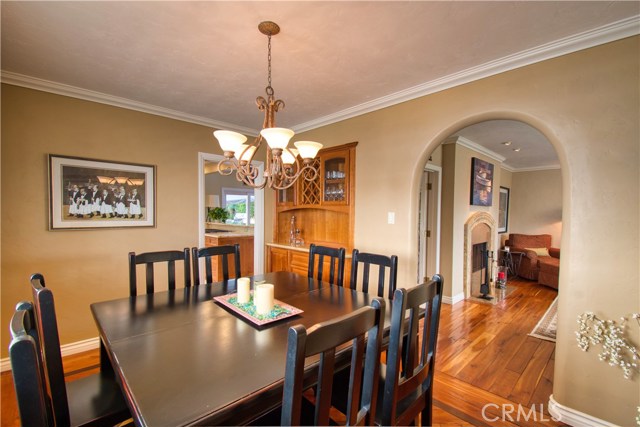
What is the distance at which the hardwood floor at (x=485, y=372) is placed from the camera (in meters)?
1.94

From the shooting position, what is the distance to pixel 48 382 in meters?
1.12

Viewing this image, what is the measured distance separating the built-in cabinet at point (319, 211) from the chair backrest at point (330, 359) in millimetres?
2278

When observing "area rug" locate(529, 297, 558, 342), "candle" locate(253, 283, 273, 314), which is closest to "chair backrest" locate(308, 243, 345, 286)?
"candle" locate(253, 283, 273, 314)

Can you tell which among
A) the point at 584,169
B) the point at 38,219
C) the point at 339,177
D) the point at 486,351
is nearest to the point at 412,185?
the point at 339,177

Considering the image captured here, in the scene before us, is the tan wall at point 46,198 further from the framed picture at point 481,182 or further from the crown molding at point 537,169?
the crown molding at point 537,169

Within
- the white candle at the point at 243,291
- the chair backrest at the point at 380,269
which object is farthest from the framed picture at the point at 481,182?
the white candle at the point at 243,291

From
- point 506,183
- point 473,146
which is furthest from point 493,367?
point 506,183

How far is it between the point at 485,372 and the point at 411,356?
169cm

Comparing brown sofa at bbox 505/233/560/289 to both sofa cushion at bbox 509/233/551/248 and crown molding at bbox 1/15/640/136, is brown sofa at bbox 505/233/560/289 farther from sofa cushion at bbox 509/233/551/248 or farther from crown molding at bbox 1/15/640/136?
crown molding at bbox 1/15/640/136

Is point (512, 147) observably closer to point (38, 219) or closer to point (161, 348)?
point (161, 348)

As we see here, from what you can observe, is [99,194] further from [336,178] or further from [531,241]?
[531,241]

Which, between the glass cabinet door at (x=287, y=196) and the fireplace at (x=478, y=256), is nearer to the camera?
the glass cabinet door at (x=287, y=196)

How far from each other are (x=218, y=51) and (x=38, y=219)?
2217 millimetres

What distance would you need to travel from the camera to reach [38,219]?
252cm
